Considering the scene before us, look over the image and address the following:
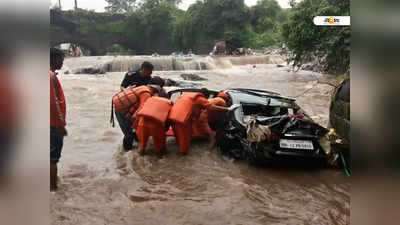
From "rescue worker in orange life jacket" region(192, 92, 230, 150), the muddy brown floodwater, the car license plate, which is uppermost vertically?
"rescue worker in orange life jacket" region(192, 92, 230, 150)

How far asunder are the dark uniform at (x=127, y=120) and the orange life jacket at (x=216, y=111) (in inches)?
43.7

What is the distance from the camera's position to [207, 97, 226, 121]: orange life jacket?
5.70m

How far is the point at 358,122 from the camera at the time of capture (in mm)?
1078

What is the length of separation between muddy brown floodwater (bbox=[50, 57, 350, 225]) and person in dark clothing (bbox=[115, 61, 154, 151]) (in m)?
0.24

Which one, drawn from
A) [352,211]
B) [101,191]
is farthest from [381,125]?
[101,191]

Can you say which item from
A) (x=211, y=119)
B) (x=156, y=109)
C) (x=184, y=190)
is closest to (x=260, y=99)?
(x=211, y=119)

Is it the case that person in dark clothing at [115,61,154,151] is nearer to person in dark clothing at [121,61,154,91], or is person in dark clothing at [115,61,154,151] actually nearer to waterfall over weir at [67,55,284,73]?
person in dark clothing at [121,61,154,91]

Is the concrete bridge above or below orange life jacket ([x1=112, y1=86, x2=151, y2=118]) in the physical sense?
above

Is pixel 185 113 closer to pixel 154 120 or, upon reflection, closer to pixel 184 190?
pixel 154 120

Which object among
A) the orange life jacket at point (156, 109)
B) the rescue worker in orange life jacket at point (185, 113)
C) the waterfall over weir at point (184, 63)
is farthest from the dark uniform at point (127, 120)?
the waterfall over weir at point (184, 63)

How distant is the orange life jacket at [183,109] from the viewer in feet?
16.7

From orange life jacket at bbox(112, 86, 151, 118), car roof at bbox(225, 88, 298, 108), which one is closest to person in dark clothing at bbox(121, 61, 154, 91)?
orange life jacket at bbox(112, 86, 151, 118)

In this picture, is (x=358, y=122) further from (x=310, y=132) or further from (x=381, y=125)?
(x=310, y=132)

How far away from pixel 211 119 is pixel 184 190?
1986 millimetres
